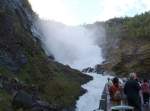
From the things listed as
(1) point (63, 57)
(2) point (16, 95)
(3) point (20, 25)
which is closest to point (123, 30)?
(1) point (63, 57)

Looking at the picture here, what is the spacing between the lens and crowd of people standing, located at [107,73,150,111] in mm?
23734

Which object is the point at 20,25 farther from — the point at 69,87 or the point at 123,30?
the point at 123,30

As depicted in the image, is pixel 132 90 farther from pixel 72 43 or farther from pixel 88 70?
pixel 72 43

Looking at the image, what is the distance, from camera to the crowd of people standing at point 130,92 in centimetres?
2373

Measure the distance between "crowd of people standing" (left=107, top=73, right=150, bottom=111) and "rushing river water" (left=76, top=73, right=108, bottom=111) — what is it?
10064 millimetres

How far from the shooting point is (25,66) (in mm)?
35688

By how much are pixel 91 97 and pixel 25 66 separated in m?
8.51

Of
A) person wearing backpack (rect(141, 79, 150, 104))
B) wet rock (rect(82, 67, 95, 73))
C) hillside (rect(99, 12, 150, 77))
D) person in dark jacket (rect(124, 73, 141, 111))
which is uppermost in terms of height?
hillside (rect(99, 12, 150, 77))

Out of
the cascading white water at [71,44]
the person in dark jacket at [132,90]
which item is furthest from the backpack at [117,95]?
the cascading white water at [71,44]

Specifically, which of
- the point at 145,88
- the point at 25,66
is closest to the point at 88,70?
the point at 25,66

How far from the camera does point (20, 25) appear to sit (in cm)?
4056

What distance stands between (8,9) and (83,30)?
48.1 metres

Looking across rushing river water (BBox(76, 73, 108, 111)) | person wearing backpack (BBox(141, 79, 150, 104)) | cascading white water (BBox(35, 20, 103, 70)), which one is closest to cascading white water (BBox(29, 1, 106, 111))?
cascading white water (BBox(35, 20, 103, 70))

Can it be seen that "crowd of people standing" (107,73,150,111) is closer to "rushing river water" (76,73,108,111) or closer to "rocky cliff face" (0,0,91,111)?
"rocky cliff face" (0,0,91,111)
